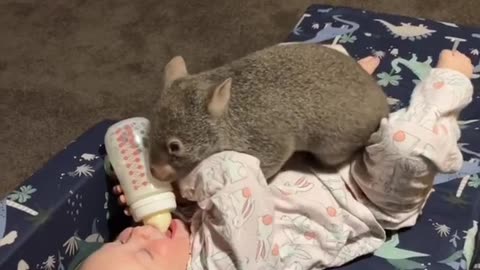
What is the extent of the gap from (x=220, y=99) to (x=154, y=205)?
182 mm

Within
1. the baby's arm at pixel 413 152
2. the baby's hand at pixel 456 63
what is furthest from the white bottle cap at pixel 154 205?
the baby's hand at pixel 456 63

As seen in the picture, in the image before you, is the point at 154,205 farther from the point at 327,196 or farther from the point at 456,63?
the point at 456,63

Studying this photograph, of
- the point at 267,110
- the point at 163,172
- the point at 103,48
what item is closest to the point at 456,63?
the point at 267,110

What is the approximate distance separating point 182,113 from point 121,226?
311 millimetres

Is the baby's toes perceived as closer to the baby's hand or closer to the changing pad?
the changing pad

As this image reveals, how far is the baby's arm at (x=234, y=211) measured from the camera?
95cm

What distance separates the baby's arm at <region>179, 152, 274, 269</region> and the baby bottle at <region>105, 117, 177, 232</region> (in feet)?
0.22

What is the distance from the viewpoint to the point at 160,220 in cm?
103

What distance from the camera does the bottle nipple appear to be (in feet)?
3.36

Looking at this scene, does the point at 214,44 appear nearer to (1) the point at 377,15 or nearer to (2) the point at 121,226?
(1) the point at 377,15

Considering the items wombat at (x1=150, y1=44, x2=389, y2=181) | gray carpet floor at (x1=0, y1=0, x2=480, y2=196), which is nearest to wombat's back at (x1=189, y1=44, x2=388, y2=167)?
wombat at (x1=150, y1=44, x2=389, y2=181)

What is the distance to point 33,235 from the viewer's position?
3.41 ft

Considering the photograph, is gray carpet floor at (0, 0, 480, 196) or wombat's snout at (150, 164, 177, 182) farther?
gray carpet floor at (0, 0, 480, 196)

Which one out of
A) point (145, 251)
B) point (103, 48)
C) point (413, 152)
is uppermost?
point (413, 152)
